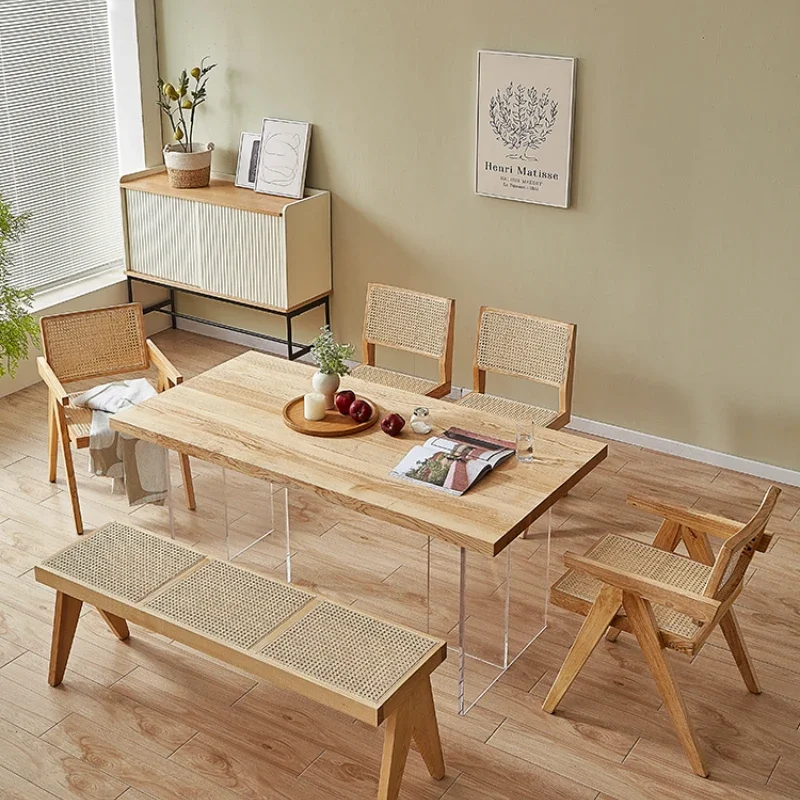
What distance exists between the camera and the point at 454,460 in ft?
12.6

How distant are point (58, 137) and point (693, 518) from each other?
4.20m

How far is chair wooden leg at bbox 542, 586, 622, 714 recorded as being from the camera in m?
3.49

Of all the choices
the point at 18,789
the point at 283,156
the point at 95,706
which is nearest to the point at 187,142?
the point at 283,156

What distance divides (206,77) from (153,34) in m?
0.42

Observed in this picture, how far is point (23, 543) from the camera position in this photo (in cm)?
469

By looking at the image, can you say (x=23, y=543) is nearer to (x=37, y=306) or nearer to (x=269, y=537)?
(x=269, y=537)

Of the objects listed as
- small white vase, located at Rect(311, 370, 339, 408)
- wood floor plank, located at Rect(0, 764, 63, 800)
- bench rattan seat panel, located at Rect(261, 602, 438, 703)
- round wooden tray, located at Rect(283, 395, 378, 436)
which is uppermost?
small white vase, located at Rect(311, 370, 339, 408)

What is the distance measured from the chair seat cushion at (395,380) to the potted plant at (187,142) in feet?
5.35

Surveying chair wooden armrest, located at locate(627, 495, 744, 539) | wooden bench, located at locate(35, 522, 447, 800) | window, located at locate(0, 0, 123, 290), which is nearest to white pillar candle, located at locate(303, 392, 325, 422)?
wooden bench, located at locate(35, 522, 447, 800)

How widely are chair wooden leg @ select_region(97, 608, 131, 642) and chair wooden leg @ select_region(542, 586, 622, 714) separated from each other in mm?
1508

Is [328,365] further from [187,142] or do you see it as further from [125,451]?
[187,142]

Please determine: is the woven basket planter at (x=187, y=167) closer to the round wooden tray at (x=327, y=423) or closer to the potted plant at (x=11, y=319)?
the potted plant at (x=11, y=319)

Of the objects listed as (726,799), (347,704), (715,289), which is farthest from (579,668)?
(715,289)

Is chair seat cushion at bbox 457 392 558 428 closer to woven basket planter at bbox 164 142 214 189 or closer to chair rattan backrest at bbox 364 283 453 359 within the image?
chair rattan backrest at bbox 364 283 453 359
